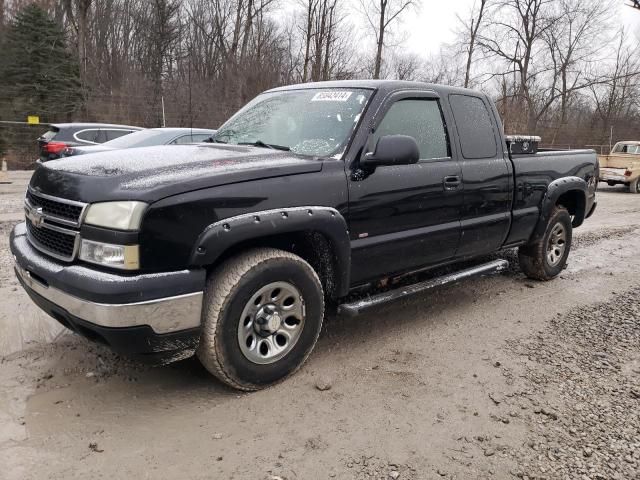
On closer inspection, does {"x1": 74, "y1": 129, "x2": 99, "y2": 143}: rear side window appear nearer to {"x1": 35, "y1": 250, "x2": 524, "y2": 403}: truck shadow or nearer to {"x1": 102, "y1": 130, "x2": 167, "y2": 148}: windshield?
{"x1": 102, "y1": 130, "x2": 167, "y2": 148}: windshield

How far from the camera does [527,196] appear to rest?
4945 millimetres

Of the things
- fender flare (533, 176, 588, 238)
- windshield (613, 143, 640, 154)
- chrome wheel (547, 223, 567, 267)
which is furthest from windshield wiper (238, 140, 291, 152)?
windshield (613, 143, 640, 154)

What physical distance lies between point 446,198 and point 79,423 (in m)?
2.93

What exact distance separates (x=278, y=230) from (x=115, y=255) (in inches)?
35.6

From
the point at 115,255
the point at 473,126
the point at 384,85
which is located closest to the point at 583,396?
the point at 473,126

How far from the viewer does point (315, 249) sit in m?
3.45

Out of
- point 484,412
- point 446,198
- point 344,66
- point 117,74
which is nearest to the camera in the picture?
point 484,412

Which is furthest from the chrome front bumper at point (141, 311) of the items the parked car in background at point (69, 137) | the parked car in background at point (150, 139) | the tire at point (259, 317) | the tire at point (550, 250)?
the parked car in background at point (69, 137)

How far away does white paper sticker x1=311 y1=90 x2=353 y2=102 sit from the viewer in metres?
3.82

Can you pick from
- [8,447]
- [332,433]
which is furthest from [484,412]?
[8,447]

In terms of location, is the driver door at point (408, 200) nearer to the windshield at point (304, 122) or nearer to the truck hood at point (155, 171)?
the windshield at point (304, 122)

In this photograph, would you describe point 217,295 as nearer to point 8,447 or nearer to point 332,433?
point 332,433

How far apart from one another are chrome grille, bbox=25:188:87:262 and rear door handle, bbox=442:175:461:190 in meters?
2.60

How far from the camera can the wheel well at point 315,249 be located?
10.8 ft
